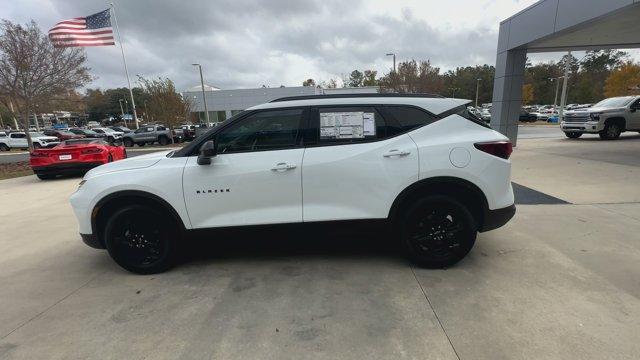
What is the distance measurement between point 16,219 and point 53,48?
1085 centimetres

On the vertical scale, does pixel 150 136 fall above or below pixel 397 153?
below

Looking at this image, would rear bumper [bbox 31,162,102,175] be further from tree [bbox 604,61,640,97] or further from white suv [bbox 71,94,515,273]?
tree [bbox 604,61,640,97]

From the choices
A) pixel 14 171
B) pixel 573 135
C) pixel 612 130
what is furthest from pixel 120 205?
pixel 573 135

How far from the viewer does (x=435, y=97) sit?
3600 millimetres

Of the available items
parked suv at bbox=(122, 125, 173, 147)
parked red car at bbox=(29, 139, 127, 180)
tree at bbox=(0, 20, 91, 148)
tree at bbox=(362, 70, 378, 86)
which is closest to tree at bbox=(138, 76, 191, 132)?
parked suv at bbox=(122, 125, 173, 147)

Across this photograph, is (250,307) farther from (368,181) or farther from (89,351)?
(368,181)

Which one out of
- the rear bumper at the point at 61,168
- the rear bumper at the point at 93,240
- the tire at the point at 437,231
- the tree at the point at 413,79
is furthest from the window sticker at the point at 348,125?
the tree at the point at 413,79

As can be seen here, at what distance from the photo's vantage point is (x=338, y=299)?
116 inches

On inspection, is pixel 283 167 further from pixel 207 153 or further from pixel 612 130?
pixel 612 130

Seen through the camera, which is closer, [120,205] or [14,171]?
[120,205]

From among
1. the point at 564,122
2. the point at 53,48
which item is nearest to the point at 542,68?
the point at 564,122

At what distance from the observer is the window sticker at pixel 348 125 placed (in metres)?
3.37

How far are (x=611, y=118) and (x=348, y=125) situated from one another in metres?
15.4

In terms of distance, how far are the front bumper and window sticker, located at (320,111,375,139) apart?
14.8 meters
